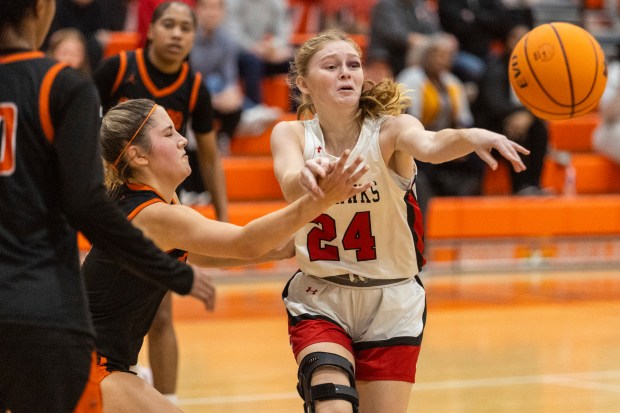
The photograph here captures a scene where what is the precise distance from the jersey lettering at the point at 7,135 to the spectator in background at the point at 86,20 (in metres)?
7.11

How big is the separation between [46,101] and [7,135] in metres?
0.11

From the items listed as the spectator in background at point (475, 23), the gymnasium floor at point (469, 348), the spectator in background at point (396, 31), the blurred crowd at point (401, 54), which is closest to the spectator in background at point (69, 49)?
the gymnasium floor at point (469, 348)

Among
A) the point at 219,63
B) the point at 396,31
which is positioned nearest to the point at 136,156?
the point at 219,63

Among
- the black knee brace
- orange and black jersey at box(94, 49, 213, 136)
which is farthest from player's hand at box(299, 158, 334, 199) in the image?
orange and black jersey at box(94, 49, 213, 136)

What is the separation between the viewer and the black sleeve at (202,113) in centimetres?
525

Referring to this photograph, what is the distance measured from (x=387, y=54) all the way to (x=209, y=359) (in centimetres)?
542

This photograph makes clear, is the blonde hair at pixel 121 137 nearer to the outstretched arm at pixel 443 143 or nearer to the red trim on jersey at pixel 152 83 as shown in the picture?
the outstretched arm at pixel 443 143

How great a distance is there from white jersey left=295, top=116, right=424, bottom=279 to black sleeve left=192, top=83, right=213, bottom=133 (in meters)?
1.78

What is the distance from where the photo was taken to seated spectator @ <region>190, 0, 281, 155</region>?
952cm

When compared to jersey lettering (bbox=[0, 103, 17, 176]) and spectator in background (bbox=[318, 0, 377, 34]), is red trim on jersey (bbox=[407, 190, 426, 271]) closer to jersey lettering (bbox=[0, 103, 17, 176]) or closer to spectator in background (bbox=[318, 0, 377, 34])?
jersey lettering (bbox=[0, 103, 17, 176])

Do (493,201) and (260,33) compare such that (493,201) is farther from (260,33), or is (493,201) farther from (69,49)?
(69,49)

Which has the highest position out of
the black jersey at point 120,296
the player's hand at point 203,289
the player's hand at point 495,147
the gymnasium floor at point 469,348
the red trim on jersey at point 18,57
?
the red trim on jersey at point 18,57

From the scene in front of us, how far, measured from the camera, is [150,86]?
5125mm

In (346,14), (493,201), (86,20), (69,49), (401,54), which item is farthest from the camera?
(346,14)
